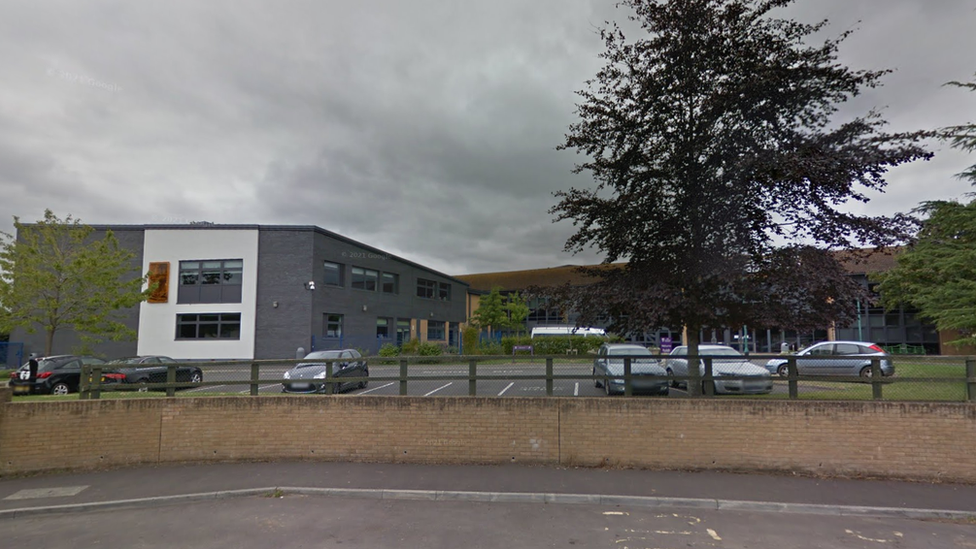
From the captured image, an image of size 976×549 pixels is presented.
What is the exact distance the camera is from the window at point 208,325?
94.0 feet

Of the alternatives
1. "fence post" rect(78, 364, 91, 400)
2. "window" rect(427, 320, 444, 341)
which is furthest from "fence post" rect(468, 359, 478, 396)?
"window" rect(427, 320, 444, 341)

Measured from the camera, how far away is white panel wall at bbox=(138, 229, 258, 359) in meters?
28.5

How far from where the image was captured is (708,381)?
834 cm

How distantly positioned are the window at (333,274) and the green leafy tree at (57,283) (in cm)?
979

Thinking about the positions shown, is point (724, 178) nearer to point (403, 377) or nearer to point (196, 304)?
point (403, 377)

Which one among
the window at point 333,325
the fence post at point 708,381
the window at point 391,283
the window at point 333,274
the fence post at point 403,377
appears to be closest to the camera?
the fence post at point 708,381

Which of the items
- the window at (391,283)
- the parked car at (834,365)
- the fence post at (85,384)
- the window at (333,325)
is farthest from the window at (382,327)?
the parked car at (834,365)

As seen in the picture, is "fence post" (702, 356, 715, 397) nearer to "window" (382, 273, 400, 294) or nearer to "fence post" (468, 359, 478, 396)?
"fence post" (468, 359, 478, 396)

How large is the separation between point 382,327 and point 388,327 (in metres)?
0.78

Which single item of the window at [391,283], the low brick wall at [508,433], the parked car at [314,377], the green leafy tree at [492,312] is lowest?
the low brick wall at [508,433]

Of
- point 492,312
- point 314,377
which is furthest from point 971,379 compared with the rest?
point 492,312

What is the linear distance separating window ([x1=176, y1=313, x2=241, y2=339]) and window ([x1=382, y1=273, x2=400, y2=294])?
1065 centimetres

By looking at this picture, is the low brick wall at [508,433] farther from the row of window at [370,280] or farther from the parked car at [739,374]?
the row of window at [370,280]

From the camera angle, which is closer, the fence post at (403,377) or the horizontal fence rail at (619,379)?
the horizontal fence rail at (619,379)
